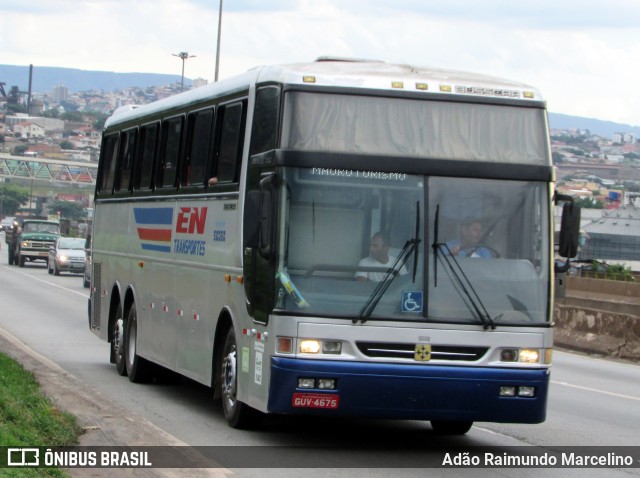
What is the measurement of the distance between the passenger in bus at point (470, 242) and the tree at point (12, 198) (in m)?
173

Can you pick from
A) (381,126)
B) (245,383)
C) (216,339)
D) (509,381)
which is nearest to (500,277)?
(509,381)

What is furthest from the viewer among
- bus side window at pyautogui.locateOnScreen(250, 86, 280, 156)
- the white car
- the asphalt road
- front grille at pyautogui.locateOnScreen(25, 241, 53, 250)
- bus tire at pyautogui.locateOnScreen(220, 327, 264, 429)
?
front grille at pyautogui.locateOnScreen(25, 241, 53, 250)

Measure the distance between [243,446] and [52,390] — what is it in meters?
2.78

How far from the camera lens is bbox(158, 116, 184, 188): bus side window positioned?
584 inches

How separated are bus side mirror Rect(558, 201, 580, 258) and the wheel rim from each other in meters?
3.13

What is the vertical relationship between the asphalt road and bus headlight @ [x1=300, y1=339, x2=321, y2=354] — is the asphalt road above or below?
below

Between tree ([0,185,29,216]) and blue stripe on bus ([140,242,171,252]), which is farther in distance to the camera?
tree ([0,185,29,216])

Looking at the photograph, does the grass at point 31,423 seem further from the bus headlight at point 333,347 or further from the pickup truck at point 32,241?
the pickup truck at point 32,241

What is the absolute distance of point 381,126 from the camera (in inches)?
435

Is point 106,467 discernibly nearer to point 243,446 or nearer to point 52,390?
point 243,446

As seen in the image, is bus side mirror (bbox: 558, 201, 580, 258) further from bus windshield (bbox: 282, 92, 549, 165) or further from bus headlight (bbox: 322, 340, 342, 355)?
bus headlight (bbox: 322, 340, 342, 355)

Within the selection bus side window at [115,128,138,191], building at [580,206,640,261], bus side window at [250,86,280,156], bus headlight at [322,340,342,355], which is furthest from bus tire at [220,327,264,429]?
building at [580,206,640,261]

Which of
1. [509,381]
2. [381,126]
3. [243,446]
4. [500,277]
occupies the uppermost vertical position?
[381,126]

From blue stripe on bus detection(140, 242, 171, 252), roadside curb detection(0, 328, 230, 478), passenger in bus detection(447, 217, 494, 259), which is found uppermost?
passenger in bus detection(447, 217, 494, 259)
